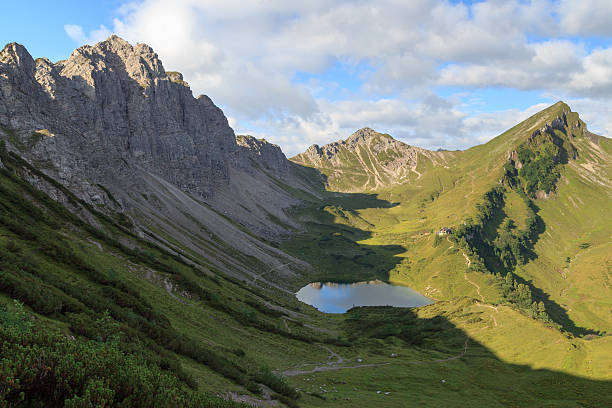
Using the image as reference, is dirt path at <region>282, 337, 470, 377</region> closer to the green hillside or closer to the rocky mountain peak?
the green hillside

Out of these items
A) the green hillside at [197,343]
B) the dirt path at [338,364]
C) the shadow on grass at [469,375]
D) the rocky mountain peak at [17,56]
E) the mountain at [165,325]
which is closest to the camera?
the green hillside at [197,343]

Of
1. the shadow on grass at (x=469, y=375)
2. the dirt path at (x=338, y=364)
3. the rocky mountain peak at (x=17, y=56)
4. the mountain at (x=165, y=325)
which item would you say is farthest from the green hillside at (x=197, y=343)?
the rocky mountain peak at (x=17, y=56)

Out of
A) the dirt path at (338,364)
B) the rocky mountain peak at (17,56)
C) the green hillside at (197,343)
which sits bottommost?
the dirt path at (338,364)

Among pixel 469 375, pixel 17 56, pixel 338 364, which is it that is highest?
pixel 17 56

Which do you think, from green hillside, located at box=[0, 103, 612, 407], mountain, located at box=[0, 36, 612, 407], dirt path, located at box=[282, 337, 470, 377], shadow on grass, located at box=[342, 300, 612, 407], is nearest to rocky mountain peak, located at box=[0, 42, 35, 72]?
mountain, located at box=[0, 36, 612, 407]

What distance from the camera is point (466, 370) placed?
87.2m

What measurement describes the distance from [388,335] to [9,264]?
124m

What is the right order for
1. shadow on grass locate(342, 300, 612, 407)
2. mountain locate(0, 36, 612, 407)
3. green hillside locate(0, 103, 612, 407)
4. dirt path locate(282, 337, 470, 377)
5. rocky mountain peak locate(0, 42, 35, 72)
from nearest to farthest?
green hillside locate(0, 103, 612, 407)
mountain locate(0, 36, 612, 407)
dirt path locate(282, 337, 470, 377)
shadow on grass locate(342, 300, 612, 407)
rocky mountain peak locate(0, 42, 35, 72)

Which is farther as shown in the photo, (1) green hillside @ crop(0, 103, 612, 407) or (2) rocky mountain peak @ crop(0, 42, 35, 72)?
(2) rocky mountain peak @ crop(0, 42, 35, 72)

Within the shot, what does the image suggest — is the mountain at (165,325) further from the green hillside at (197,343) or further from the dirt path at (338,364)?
the dirt path at (338,364)

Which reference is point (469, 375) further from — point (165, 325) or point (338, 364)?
point (165, 325)

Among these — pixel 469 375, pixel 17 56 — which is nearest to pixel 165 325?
pixel 469 375

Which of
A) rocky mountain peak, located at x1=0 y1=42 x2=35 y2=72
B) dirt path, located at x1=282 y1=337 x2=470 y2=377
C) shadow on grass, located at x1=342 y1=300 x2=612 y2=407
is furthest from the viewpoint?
rocky mountain peak, located at x1=0 y1=42 x2=35 y2=72

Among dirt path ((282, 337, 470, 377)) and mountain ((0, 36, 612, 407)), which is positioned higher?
mountain ((0, 36, 612, 407))
